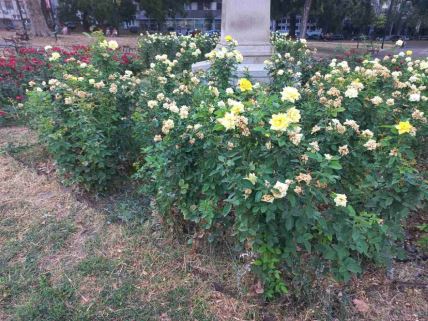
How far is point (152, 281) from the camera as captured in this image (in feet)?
8.49

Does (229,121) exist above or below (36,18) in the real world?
above

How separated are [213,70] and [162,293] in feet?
7.31

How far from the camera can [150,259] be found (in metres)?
2.77

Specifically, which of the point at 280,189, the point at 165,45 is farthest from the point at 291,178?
the point at 165,45

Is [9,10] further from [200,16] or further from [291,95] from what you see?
[291,95]

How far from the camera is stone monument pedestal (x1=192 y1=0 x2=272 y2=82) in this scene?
6070 mm

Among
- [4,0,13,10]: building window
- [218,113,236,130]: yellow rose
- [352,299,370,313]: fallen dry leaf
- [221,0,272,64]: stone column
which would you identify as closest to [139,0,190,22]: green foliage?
[221,0,272,64]: stone column

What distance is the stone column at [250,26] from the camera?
19.9 feet

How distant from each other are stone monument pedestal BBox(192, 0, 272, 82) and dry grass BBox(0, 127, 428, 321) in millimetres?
3870

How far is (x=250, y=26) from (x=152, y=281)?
493 cm

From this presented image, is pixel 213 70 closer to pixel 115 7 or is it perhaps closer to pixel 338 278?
pixel 338 278

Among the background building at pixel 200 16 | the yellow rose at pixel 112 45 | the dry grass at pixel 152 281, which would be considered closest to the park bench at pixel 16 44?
the yellow rose at pixel 112 45

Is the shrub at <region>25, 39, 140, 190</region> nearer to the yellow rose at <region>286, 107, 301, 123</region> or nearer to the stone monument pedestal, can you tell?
the yellow rose at <region>286, 107, 301, 123</region>

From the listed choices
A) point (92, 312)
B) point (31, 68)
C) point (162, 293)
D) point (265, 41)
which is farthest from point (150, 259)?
point (31, 68)
